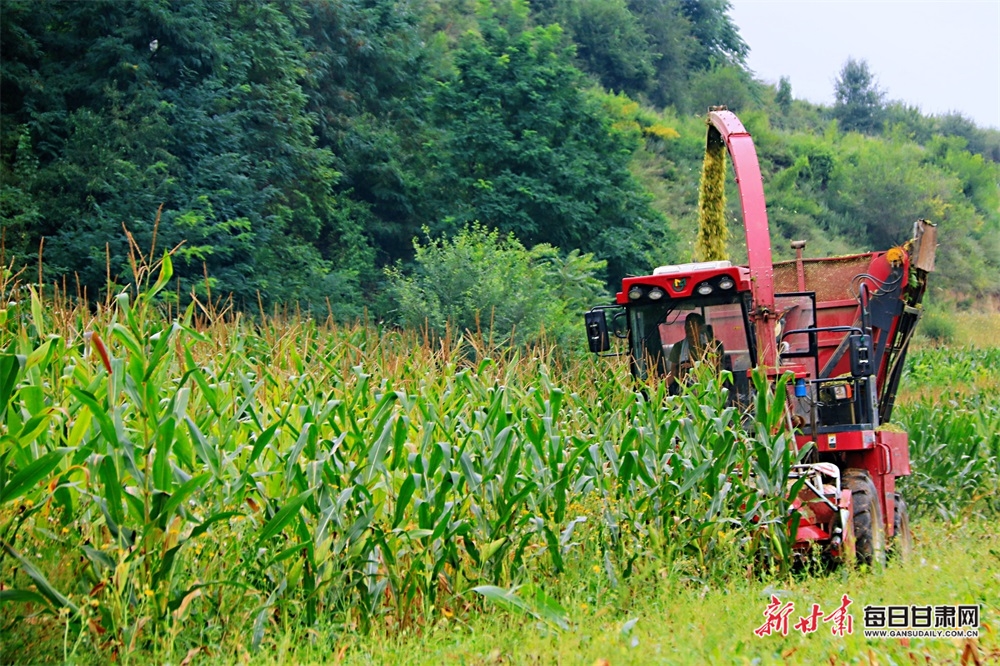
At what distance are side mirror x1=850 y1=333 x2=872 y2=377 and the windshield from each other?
0.86 meters

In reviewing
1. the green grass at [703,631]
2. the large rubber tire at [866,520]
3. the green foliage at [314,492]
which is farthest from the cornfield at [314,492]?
the large rubber tire at [866,520]

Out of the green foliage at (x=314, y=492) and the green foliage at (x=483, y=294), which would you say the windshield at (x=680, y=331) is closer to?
the green foliage at (x=314, y=492)

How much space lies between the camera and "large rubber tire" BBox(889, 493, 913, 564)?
752 centimetres

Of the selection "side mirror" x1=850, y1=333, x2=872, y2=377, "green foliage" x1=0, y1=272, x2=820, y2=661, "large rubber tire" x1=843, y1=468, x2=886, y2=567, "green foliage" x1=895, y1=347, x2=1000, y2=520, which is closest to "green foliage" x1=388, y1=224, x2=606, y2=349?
"green foliage" x1=895, y1=347, x2=1000, y2=520

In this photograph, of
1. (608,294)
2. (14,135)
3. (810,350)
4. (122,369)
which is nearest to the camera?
(122,369)

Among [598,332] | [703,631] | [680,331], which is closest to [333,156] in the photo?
[598,332]

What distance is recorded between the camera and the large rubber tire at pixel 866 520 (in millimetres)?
7059

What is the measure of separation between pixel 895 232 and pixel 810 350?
40213 mm

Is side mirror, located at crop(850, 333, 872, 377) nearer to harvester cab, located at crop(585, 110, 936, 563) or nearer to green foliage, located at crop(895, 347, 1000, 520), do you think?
harvester cab, located at crop(585, 110, 936, 563)

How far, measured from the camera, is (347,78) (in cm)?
2711

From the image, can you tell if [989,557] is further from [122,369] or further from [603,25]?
[603,25]

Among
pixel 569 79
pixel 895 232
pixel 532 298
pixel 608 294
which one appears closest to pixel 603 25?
pixel 895 232

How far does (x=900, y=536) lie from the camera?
25.6 ft

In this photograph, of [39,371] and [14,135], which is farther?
[14,135]
